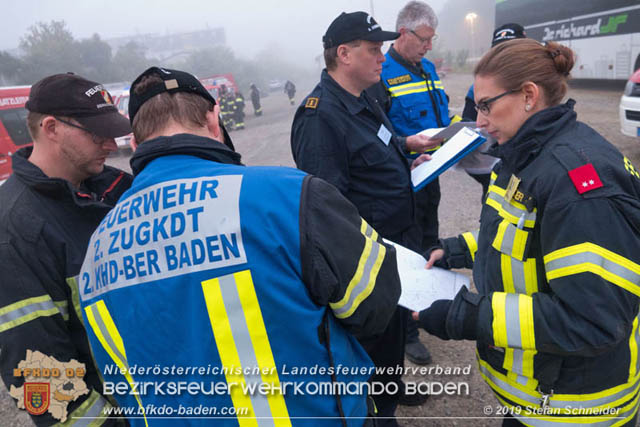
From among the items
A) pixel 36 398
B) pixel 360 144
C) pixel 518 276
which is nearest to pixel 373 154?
pixel 360 144

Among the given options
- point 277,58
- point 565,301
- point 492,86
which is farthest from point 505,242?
point 277,58

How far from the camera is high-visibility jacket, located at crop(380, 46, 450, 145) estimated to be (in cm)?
329

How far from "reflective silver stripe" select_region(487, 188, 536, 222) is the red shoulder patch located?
16cm

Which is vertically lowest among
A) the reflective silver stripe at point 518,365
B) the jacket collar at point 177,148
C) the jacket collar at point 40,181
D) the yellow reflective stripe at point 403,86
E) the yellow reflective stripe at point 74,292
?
the reflective silver stripe at point 518,365

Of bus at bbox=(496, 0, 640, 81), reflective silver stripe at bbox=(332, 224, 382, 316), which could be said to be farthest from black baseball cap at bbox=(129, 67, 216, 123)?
bus at bbox=(496, 0, 640, 81)

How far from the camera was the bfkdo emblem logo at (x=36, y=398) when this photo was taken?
1.35 metres

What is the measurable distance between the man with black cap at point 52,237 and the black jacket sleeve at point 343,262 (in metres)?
0.99

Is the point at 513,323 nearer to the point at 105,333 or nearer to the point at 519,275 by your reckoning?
the point at 519,275

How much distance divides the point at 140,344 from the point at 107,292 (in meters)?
0.17

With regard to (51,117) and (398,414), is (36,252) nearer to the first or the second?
(51,117)

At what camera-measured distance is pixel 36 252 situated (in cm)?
144

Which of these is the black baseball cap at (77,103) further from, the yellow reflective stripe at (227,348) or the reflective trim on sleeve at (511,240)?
the reflective trim on sleeve at (511,240)

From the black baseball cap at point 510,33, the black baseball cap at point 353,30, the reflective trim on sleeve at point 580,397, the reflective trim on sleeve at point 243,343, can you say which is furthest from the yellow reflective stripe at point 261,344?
the black baseball cap at point 510,33

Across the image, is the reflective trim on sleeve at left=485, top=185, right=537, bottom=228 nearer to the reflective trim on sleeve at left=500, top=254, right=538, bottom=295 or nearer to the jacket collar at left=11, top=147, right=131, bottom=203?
the reflective trim on sleeve at left=500, top=254, right=538, bottom=295
